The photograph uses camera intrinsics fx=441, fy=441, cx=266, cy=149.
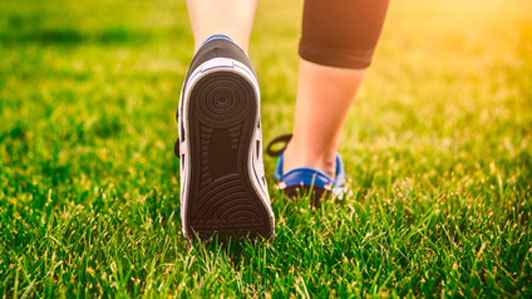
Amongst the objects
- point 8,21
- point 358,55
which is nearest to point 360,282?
point 358,55

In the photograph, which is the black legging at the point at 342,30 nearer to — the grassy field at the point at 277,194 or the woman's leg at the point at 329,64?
the woman's leg at the point at 329,64

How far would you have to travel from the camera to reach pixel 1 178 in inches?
81.3

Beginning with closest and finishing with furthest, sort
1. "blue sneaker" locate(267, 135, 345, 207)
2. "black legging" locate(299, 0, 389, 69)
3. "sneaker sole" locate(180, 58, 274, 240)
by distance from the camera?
1. "sneaker sole" locate(180, 58, 274, 240)
2. "black legging" locate(299, 0, 389, 69)
3. "blue sneaker" locate(267, 135, 345, 207)

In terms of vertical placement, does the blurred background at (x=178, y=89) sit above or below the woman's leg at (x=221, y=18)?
below

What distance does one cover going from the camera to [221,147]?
126 centimetres

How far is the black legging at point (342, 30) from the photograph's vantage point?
5.38ft

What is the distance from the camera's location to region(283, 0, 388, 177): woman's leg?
5.43 ft

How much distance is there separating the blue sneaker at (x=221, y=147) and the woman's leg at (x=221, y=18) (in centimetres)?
4

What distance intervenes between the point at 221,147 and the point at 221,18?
0.42 m

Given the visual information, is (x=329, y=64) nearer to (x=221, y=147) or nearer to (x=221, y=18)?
(x=221, y=18)

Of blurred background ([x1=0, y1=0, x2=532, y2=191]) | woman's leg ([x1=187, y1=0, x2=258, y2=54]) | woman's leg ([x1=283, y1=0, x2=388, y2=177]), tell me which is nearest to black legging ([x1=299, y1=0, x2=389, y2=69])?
woman's leg ([x1=283, y1=0, x2=388, y2=177])

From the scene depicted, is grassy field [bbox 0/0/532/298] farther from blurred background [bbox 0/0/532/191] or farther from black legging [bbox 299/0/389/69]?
black legging [bbox 299/0/389/69]

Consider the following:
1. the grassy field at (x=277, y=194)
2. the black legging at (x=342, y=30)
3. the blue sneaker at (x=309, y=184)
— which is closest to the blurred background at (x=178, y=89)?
the grassy field at (x=277, y=194)

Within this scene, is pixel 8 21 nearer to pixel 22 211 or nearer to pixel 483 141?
pixel 22 211
